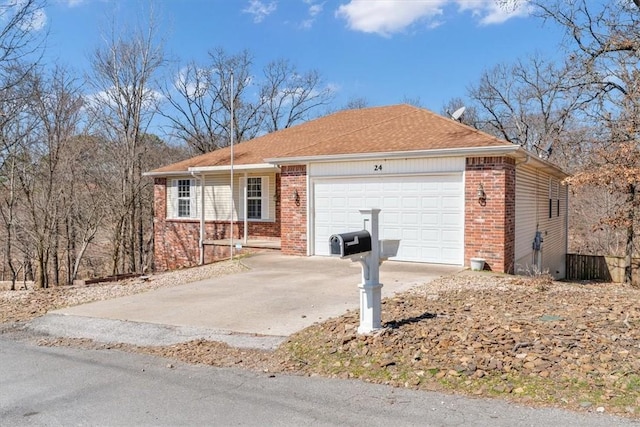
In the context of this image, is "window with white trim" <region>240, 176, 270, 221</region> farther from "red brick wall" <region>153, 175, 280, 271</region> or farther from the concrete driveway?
the concrete driveway

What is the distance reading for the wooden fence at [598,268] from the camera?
18.8 meters

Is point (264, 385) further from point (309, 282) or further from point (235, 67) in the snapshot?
point (235, 67)

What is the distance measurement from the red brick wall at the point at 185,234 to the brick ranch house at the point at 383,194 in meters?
0.04

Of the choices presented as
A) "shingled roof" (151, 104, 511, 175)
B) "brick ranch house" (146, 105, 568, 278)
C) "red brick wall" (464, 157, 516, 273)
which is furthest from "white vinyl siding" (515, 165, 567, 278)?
"shingled roof" (151, 104, 511, 175)

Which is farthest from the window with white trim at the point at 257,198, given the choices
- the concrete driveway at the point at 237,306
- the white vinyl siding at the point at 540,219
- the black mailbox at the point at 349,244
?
the black mailbox at the point at 349,244

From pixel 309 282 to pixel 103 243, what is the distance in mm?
15730

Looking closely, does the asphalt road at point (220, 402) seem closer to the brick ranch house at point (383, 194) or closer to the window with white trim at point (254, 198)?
the brick ranch house at point (383, 194)

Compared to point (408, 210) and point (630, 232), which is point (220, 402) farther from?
point (630, 232)

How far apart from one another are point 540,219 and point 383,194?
20.2ft

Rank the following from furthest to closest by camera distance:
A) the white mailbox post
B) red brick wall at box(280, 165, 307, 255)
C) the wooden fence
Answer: the wooden fence, red brick wall at box(280, 165, 307, 255), the white mailbox post

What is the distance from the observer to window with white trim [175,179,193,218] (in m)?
18.2

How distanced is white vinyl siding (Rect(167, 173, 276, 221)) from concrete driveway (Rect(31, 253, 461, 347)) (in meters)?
5.80

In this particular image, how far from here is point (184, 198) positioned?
722 inches

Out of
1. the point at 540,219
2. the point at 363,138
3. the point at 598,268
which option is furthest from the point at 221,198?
the point at 598,268
